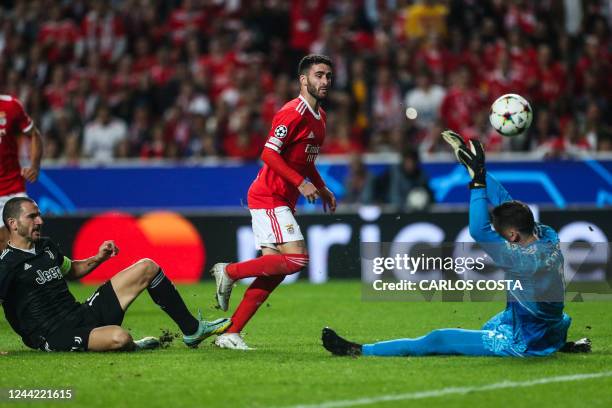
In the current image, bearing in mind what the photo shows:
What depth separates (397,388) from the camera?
7.17 meters

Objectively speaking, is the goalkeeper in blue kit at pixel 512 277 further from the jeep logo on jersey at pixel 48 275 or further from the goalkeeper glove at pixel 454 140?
the jeep logo on jersey at pixel 48 275

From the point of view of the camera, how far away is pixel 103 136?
1900cm

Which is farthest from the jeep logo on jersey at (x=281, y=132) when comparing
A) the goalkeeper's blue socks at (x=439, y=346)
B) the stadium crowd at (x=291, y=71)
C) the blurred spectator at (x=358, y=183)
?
the stadium crowd at (x=291, y=71)

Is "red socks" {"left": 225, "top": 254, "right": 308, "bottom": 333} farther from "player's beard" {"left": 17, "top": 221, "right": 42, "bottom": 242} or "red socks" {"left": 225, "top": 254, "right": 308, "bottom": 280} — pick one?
"player's beard" {"left": 17, "top": 221, "right": 42, "bottom": 242}

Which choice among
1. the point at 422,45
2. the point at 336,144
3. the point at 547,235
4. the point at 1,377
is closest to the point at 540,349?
the point at 547,235

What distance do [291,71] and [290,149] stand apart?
35.1 ft

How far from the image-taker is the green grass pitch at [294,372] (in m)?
6.86

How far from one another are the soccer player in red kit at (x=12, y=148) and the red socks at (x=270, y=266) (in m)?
3.07

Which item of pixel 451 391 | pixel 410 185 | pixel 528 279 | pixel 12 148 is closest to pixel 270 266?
pixel 528 279

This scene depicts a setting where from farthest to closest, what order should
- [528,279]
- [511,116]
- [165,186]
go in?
[165,186] → [511,116] → [528,279]

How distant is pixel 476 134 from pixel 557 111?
149cm

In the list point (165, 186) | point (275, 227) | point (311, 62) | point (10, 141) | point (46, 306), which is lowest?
point (165, 186)

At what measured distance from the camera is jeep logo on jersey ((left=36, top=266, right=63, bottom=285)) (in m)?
8.73

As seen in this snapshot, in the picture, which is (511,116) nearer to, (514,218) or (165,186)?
(514,218)
